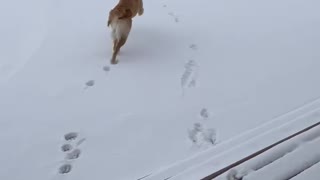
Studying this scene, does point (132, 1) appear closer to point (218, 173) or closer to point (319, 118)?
point (319, 118)

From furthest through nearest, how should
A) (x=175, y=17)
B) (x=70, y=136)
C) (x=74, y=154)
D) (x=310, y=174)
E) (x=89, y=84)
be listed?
(x=175, y=17), (x=89, y=84), (x=70, y=136), (x=74, y=154), (x=310, y=174)

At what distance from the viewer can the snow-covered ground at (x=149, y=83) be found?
1950 millimetres

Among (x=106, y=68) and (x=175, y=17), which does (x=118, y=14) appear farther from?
(x=175, y=17)

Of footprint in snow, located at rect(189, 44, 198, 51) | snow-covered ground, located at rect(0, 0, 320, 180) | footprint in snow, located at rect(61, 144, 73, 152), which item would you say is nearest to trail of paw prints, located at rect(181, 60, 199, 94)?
snow-covered ground, located at rect(0, 0, 320, 180)

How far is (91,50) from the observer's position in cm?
309

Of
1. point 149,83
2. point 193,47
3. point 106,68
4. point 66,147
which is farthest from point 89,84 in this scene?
point 193,47

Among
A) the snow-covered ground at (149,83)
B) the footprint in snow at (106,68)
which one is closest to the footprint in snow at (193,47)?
the snow-covered ground at (149,83)

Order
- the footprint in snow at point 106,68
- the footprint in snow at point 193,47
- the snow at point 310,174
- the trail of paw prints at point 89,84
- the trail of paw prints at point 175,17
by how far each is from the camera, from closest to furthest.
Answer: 1. the snow at point 310,174
2. the trail of paw prints at point 89,84
3. the footprint in snow at point 106,68
4. the footprint in snow at point 193,47
5. the trail of paw prints at point 175,17

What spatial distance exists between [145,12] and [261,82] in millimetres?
1550

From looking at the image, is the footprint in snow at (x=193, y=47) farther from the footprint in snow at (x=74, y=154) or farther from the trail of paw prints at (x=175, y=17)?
the footprint in snow at (x=74, y=154)

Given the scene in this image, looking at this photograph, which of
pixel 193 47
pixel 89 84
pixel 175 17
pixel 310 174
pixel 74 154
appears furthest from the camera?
pixel 175 17

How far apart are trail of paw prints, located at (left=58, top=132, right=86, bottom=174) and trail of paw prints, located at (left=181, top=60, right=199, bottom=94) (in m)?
0.86

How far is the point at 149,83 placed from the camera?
270cm

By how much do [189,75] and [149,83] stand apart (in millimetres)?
320
